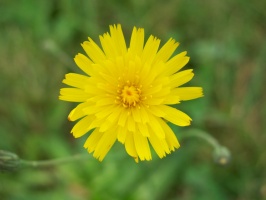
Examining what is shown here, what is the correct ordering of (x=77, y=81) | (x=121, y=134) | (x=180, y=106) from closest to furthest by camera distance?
(x=121, y=134) → (x=77, y=81) → (x=180, y=106)

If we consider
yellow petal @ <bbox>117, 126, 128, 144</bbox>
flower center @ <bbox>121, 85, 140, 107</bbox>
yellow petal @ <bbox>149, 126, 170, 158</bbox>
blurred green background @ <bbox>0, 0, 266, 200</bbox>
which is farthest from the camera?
blurred green background @ <bbox>0, 0, 266, 200</bbox>

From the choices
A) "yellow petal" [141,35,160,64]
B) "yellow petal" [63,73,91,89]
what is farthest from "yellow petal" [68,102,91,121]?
"yellow petal" [141,35,160,64]

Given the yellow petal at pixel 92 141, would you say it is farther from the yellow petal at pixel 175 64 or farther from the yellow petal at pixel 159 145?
the yellow petal at pixel 175 64

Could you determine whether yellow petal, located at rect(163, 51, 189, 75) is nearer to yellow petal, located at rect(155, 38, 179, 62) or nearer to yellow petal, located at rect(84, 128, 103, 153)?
yellow petal, located at rect(155, 38, 179, 62)

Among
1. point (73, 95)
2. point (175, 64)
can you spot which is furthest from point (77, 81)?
point (175, 64)

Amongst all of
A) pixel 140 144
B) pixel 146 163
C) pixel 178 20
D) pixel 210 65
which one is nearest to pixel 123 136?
pixel 140 144

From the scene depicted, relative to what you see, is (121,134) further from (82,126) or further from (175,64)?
(175,64)
